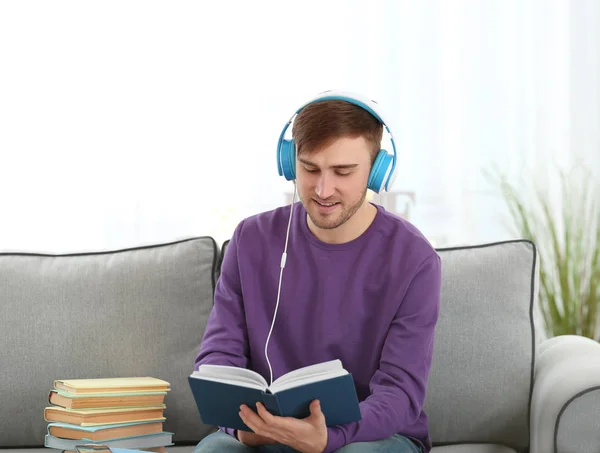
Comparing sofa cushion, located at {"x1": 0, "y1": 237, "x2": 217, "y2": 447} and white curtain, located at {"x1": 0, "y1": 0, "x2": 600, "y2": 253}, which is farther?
white curtain, located at {"x1": 0, "y1": 0, "x2": 600, "y2": 253}

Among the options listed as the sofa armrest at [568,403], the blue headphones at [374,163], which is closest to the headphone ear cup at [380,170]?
the blue headphones at [374,163]

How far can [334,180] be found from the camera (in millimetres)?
1671

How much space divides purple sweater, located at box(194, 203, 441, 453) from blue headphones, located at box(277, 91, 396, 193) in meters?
0.14

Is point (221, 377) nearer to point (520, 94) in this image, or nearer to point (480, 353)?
point (480, 353)

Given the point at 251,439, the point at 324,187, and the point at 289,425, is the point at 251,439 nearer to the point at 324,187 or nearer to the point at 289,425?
the point at 289,425

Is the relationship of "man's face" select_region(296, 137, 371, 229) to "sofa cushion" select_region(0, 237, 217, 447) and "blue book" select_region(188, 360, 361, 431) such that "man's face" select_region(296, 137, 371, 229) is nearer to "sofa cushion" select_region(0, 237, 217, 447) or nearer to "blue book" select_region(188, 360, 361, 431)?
"blue book" select_region(188, 360, 361, 431)

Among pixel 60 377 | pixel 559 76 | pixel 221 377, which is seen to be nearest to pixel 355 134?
pixel 221 377

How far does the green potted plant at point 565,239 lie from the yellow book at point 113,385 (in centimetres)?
185

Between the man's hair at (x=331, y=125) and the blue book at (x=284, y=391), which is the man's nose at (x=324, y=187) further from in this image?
the blue book at (x=284, y=391)

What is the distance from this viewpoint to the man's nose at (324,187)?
1.65 metres

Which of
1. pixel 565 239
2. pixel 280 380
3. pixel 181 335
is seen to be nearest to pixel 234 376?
pixel 280 380

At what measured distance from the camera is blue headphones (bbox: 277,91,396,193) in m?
1.67

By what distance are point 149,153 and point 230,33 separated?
2.18ft

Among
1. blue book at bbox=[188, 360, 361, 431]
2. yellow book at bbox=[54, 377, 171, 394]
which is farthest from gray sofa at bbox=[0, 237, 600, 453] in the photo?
blue book at bbox=[188, 360, 361, 431]
